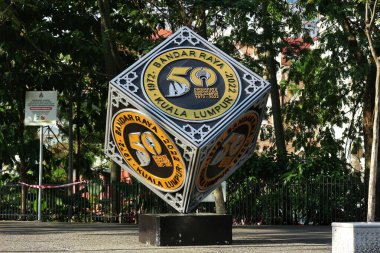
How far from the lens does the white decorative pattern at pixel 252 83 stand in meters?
14.5

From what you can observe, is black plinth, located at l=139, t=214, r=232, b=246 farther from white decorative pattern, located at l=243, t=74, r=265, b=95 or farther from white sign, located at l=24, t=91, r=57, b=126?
white sign, located at l=24, t=91, r=57, b=126

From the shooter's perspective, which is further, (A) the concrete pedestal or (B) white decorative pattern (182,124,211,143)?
(B) white decorative pattern (182,124,211,143)

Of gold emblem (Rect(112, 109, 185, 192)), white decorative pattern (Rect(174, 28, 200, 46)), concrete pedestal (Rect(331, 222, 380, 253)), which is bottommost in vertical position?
concrete pedestal (Rect(331, 222, 380, 253))

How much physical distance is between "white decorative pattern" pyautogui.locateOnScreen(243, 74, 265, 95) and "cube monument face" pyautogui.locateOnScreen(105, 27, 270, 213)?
0.02m

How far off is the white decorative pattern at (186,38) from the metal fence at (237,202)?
28.3 ft

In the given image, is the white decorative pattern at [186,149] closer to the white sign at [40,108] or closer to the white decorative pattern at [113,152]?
the white decorative pattern at [113,152]

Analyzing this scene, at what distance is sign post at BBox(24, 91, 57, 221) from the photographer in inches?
883

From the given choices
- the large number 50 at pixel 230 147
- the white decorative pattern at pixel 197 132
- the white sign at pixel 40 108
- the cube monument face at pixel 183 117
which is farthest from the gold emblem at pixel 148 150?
the white sign at pixel 40 108

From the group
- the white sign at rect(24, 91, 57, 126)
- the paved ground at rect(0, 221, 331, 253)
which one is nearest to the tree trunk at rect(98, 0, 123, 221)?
the white sign at rect(24, 91, 57, 126)

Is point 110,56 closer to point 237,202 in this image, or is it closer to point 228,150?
point 237,202

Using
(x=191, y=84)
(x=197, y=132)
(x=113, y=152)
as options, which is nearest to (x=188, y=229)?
(x=197, y=132)

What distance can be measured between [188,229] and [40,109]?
30.4 ft

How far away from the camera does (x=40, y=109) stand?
2252 cm

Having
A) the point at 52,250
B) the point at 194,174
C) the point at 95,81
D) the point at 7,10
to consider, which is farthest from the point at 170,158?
the point at 95,81
